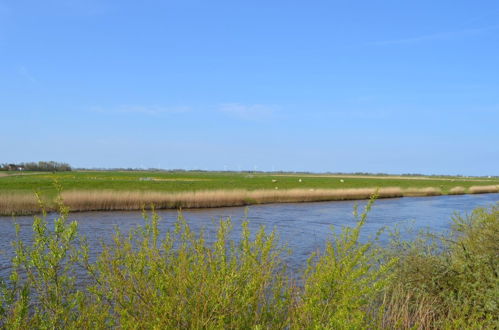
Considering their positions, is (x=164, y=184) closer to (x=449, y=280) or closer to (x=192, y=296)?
(x=449, y=280)

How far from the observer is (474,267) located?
303 inches

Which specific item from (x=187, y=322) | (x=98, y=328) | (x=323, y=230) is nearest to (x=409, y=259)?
(x=187, y=322)

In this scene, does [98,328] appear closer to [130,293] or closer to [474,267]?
[130,293]

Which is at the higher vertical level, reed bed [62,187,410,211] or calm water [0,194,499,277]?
reed bed [62,187,410,211]

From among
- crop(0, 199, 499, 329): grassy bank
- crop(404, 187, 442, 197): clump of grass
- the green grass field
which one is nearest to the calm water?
the green grass field

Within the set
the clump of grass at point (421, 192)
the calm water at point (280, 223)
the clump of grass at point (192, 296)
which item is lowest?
the calm water at point (280, 223)

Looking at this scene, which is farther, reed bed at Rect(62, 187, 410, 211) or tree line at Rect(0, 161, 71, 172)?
tree line at Rect(0, 161, 71, 172)

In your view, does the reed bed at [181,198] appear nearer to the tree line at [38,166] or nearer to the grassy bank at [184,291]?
the grassy bank at [184,291]

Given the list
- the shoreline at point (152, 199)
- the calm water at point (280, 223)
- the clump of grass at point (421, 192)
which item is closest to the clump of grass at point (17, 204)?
the shoreline at point (152, 199)

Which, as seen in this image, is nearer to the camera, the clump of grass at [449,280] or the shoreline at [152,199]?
the clump of grass at [449,280]

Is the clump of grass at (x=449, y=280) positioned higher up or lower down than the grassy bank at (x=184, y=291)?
lower down

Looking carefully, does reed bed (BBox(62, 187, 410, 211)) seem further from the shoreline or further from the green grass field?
the green grass field

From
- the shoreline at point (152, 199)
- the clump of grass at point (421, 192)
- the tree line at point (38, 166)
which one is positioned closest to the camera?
the shoreline at point (152, 199)

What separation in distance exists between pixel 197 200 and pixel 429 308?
86.0 feet
